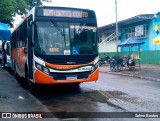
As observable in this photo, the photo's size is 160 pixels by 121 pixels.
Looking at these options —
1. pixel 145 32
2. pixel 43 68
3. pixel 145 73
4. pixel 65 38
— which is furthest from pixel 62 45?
pixel 145 32

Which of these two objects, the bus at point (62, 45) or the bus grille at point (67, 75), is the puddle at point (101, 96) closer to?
the bus at point (62, 45)

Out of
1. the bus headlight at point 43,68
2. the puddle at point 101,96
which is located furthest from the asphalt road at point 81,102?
the bus headlight at point 43,68

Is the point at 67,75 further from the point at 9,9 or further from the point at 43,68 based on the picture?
the point at 9,9

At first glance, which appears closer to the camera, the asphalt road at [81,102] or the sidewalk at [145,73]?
the asphalt road at [81,102]

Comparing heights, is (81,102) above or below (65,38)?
below

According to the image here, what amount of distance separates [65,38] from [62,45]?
30 cm

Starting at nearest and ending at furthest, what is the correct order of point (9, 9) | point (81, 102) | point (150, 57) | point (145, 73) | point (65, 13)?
point (81, 102)
point (65, 13)
point (145, 73)
point (9, 9)
point (150, 57)

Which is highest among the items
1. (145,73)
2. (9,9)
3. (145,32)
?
(9,9)

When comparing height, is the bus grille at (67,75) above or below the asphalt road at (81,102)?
above

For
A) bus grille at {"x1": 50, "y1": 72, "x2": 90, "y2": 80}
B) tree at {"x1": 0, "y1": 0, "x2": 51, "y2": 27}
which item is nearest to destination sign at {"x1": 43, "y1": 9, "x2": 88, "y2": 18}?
bus grille at {"x1": 50, "y1": 72, "x2": 90, "y2": 80}

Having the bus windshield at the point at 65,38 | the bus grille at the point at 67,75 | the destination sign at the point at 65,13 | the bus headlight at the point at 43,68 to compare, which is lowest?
the bus grille at the point at 67,75

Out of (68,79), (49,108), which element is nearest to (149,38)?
(68,79)

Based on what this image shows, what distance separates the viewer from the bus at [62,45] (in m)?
11.2

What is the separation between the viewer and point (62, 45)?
1140cm
